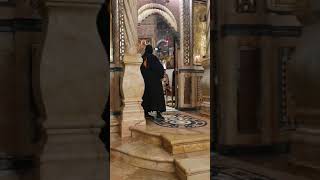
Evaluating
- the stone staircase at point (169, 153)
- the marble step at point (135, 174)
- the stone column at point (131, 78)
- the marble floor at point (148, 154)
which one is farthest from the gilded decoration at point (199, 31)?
the marble step at point (135, 174)

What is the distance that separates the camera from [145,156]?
4512 millimetres

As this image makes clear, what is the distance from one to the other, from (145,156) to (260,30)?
2.61 m

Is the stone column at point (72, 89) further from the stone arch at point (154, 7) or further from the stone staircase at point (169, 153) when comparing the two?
the stone arch at point (154, 7)

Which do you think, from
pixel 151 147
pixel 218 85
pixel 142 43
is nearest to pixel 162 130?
pixel 151 147

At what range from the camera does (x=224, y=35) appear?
108 inches

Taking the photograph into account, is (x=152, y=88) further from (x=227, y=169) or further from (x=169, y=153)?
(x=227, y=169)

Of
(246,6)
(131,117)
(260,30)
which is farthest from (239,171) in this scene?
(131,117)

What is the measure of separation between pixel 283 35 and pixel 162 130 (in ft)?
12.4

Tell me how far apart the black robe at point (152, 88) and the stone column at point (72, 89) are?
554cm

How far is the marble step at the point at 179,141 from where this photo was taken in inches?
185

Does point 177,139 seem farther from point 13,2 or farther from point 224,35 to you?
point 13,2

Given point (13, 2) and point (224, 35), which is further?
point (224, 35)

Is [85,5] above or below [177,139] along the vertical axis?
above

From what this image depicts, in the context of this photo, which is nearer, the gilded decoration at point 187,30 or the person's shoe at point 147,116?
the person's shoe at point 147,116
